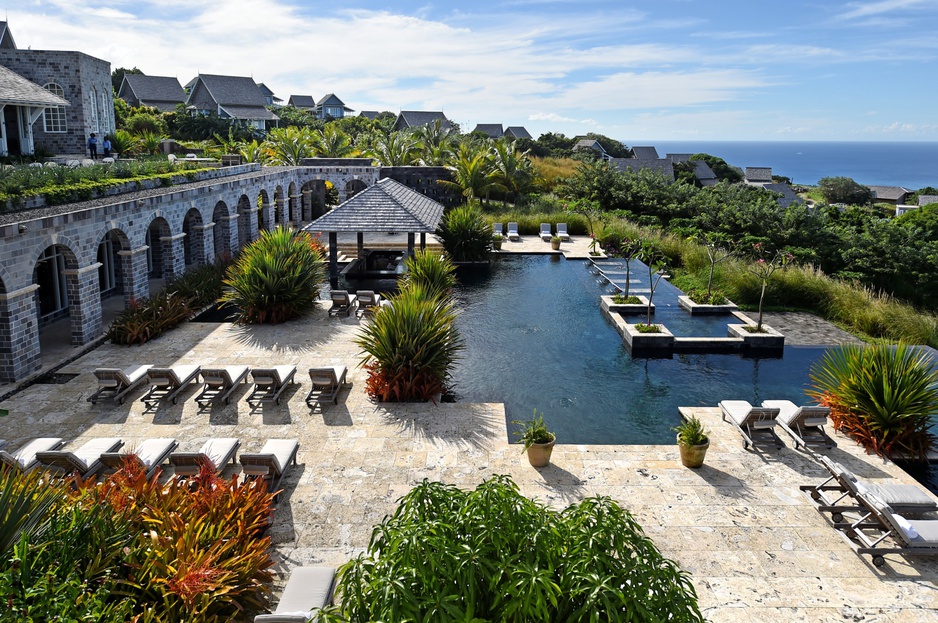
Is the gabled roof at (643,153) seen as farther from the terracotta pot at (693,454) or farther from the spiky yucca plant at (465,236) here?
the terracotta pot at (693,454)

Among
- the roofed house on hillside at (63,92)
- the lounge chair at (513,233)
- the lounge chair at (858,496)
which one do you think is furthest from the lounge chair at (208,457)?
the roofed house on hillside at (63,92)

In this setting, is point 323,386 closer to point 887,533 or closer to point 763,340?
point 887,533

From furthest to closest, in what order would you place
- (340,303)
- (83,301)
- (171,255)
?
1. (171,255)
2. (340,303)
3. (83,301)

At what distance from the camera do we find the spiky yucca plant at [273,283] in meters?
16.8

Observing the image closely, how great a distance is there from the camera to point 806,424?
1061 cm

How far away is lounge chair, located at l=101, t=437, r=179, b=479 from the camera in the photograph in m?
8.95

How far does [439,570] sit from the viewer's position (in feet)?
→ 13.6

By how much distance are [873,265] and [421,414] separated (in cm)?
1917

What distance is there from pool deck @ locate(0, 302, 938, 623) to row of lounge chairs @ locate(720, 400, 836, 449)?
0.66 ft

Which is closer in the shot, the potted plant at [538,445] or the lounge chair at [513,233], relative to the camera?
the potted plant at [538,445]

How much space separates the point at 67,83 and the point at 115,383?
27046 mm

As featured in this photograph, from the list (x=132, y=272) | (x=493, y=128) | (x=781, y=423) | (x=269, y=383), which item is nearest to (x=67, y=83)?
(x=132, y=272)

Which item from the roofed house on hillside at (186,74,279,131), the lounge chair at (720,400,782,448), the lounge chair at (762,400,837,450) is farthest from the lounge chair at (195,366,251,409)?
the roofed house on hillside at (186,74,279,131)

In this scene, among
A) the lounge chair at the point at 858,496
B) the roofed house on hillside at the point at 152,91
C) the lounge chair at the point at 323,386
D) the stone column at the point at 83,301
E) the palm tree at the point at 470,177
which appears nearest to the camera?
the lounge chair at the point at 858,496
